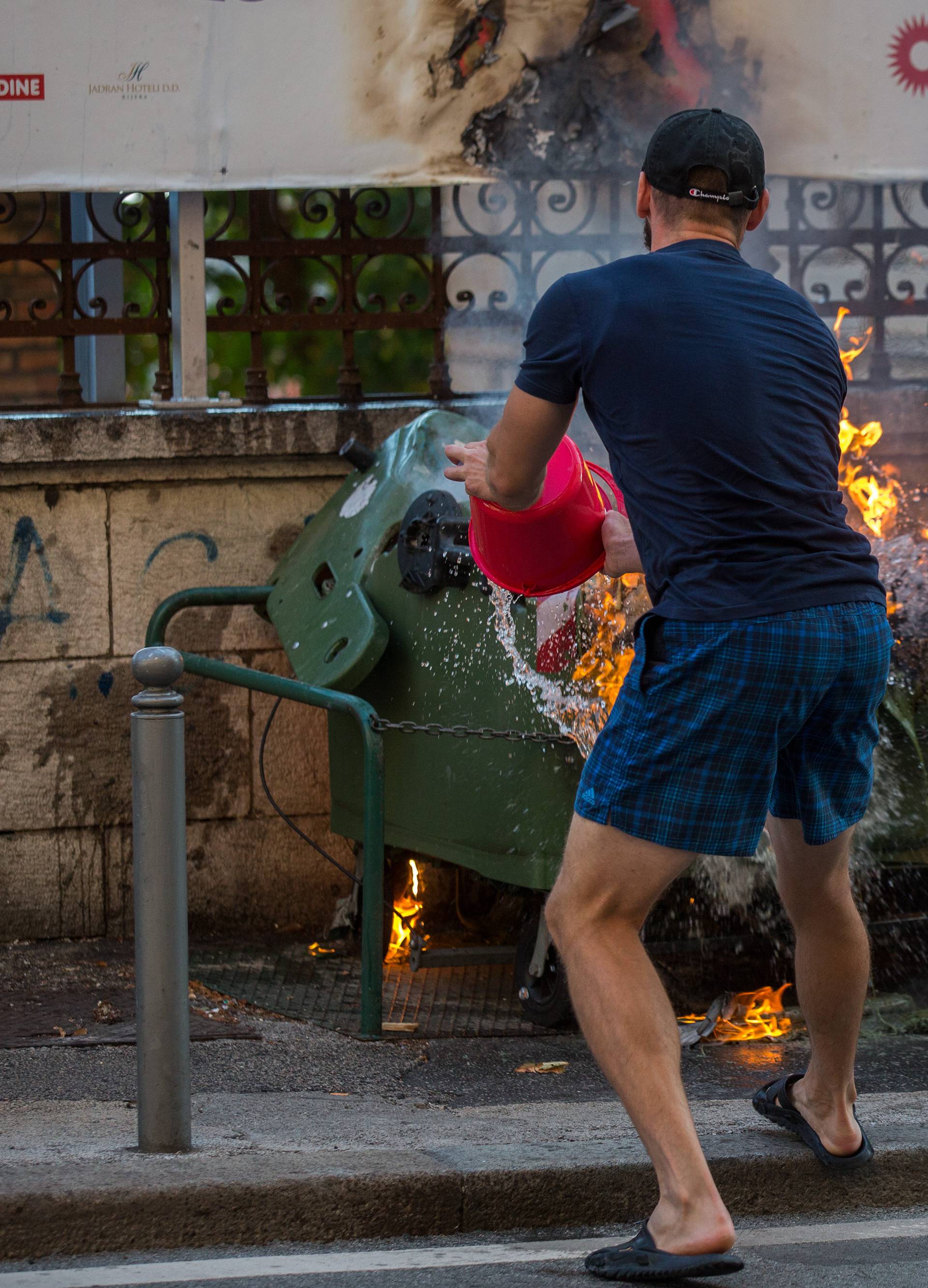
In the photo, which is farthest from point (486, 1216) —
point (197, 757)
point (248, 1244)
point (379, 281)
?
point (379, 281)

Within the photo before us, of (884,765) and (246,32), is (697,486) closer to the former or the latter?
(884,765)

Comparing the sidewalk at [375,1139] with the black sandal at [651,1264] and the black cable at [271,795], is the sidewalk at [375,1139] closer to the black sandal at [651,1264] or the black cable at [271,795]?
the black sandal at [651,1264]

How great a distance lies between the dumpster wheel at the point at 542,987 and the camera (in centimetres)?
455

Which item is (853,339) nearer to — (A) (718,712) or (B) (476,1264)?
(A) (718,712)

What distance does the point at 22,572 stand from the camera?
18.2ft

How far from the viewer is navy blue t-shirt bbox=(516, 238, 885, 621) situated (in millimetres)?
2715

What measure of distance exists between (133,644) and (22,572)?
426 millimetres

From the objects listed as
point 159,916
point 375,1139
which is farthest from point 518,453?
point 375,1139

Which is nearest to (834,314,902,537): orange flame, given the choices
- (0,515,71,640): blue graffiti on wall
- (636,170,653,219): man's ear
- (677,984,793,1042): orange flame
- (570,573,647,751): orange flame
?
(570,573,647,751): orange flame

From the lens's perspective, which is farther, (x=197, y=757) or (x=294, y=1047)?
(x=197, y=757)

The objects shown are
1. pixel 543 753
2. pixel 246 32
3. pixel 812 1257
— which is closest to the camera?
pixel 812 1257

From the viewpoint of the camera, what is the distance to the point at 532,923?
4750mm

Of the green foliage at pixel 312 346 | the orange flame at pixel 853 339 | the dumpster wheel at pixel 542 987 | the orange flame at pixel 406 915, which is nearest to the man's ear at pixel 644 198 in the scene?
the dumpster wheel at pixel 542 987

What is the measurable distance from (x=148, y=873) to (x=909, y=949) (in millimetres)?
2674
